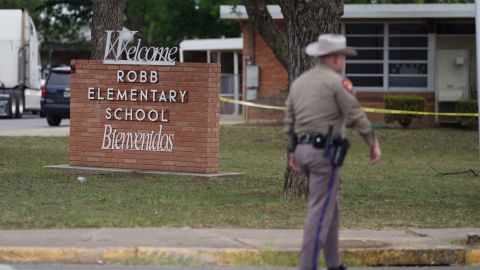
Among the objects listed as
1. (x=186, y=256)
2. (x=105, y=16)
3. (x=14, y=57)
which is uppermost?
(x=105, y=16)

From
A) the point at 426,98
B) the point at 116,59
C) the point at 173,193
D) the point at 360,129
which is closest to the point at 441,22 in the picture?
the point at 426,98

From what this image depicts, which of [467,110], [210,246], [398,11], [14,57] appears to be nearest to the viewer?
[210,246]

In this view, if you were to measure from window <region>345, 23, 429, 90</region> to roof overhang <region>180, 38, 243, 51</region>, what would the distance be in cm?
806

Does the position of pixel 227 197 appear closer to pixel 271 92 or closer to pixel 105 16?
pixel 105 16

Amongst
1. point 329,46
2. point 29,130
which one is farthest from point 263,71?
point 329,46

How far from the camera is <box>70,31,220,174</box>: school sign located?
14898 millimetres

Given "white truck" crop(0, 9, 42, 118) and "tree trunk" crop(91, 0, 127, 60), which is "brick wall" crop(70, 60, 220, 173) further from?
"white truck" crop(0, 9, 42, 118)

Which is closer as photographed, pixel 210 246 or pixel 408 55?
pixel 210 246

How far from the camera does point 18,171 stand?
15.9 meters

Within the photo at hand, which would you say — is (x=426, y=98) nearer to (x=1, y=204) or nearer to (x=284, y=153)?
(x=284, y=153)

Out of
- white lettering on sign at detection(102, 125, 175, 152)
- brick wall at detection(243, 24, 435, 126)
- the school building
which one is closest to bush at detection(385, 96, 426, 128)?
brick wall at detection(243, 24, 435, 126)

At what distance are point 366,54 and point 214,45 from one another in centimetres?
955

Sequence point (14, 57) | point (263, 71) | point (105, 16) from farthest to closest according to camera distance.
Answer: point (14, 57)
point (263, 71)
point (105, 16)

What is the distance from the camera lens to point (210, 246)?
9.63 m
